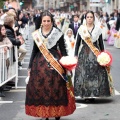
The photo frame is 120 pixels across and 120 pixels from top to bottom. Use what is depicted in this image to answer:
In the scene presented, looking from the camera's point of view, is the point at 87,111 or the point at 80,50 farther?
the point at 80,50

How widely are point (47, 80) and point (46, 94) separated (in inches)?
8.1

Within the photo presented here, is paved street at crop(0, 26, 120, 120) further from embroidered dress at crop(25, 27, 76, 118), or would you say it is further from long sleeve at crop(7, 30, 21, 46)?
long sleeve at crop(7, 30, 21, 46)

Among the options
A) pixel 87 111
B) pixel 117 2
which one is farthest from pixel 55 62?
pixel 117 2

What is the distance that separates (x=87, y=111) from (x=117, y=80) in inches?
170

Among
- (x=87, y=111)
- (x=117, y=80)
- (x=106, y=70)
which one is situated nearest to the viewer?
(x=87, y=111)

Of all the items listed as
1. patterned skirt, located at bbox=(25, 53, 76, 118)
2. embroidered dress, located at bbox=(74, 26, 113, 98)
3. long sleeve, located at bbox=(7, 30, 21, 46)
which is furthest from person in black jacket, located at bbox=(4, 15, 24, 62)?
patterned skirt, located at bbox=(25, 53, 76, 118)

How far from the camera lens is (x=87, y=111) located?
9.66 meters

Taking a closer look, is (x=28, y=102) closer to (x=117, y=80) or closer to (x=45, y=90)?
(x=45, y=90)

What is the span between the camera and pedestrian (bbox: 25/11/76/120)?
8273mm

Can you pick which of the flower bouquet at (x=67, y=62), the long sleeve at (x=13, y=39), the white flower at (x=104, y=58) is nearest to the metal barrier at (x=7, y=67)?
the long sleeve at (x=13, y=39)

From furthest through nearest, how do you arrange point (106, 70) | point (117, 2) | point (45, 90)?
point (117, 2) < point (106, 70) < point (45, 90)

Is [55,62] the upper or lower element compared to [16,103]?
upper

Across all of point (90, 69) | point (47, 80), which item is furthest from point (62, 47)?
point (90, 69)

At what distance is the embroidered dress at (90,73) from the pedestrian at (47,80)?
2.10m
